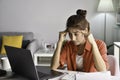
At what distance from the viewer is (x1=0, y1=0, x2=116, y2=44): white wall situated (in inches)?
194

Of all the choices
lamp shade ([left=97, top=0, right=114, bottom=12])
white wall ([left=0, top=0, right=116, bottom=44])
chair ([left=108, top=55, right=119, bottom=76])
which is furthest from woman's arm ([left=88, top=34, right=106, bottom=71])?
white wall ([left=0, top=0, right=116, bottom=44])

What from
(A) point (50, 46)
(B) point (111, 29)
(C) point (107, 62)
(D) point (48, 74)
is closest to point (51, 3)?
(A) point (50, 46)

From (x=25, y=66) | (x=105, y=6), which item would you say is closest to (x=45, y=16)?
(x=105, y=6)

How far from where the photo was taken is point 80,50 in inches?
78.6

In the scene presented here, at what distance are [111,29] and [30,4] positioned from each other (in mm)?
1767

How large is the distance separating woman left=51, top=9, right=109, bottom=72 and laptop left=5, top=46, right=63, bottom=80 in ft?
1.16

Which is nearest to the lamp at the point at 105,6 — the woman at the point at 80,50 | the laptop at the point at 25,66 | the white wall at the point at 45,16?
the white wall at the point at 45,16

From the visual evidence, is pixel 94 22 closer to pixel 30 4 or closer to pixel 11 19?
pixel 30 4

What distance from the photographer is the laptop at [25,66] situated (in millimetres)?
1376

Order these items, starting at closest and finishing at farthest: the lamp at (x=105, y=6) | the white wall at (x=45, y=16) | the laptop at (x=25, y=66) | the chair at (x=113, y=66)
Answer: the laptop at (x=25, y=66) < the chair at (x=113, y=66) < the lamp at (x=105, y=6) < the white wall at (x=45, y=16)

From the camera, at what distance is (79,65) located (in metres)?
1.95

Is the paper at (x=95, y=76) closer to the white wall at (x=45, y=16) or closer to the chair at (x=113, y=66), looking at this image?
the chair at (x=113, y=66)

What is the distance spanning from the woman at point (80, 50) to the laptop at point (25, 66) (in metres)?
0.35

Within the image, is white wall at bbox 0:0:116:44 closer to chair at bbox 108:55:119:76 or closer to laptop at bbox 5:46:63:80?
chair at bbox 108:55:119:76
